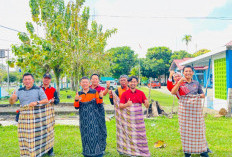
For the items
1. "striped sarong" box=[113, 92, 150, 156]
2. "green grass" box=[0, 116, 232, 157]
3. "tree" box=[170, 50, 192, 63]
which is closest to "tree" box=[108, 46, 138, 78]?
"tree" box=[170, 50, 192, 63]

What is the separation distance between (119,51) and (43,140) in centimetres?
4590

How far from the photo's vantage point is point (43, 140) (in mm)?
4051

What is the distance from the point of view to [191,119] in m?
3.86

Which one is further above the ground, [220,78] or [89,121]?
[220,78]

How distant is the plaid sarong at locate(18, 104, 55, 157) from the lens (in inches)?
150

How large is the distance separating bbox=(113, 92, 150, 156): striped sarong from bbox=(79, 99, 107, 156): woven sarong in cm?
44

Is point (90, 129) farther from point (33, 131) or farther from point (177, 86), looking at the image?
point (177, 86)

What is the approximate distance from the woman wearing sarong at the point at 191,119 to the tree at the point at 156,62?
119 feet

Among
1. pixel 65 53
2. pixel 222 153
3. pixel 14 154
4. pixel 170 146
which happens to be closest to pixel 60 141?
pixel 14 154

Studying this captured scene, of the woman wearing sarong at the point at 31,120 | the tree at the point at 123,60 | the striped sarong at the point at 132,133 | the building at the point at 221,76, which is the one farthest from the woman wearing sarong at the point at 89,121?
the tree at the point at 123,60

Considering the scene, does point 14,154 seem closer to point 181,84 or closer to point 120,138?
point 120,138

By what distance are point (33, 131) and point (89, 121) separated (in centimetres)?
100

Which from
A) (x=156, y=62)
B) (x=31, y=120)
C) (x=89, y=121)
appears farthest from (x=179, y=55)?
(x=31, y=120)

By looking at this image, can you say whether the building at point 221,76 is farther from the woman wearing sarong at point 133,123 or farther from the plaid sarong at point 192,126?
the woman wearing sarong at point 133,123
